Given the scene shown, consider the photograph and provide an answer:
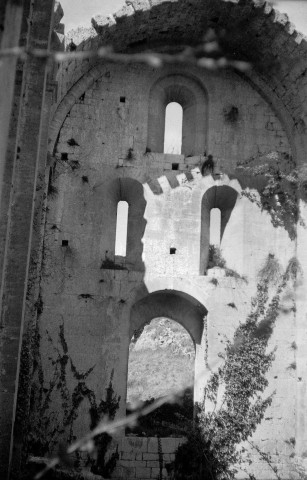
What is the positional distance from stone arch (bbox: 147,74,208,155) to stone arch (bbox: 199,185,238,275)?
1.05 metres

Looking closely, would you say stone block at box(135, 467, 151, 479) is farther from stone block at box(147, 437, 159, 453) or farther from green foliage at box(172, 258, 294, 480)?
green foliage at box(172, 258, 294, 480)

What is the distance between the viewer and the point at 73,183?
1351 centimetres

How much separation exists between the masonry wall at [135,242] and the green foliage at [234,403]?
24 centimetres

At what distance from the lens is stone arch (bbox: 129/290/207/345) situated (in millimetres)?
13562

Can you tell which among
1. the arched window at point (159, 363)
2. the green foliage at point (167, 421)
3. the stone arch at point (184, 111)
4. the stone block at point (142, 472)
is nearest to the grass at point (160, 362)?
the arched window at point (159, 363)

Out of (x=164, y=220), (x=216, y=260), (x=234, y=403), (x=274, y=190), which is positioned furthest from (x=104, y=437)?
(x=274, y=190)

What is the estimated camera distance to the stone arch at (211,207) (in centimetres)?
1372

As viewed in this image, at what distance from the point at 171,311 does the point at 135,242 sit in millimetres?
1840

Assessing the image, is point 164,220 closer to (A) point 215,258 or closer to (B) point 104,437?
(A) point 215,258

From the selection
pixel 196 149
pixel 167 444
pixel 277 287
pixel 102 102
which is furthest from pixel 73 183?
pixel 167 444

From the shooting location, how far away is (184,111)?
1491cm

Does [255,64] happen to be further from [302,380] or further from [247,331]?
[302,380]

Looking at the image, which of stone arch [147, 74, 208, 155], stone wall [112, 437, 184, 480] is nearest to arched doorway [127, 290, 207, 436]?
stone wall [112, 437, 184, 480]

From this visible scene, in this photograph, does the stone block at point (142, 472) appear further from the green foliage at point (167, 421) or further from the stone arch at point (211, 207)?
the stone arch at point (211, 207)
